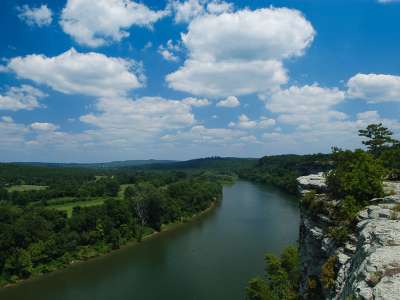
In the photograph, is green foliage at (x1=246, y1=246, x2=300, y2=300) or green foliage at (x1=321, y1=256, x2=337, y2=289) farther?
green foliage at (x1=246, y1=246, x2=300, y2=300)

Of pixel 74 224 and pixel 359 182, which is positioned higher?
pixel 359 182

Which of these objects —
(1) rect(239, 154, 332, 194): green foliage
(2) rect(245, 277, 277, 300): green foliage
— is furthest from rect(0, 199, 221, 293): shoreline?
(1) rect(239, 154, 332, 194): green foliage

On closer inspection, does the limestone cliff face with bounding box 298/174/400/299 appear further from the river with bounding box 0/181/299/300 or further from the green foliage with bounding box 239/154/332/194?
the green foliage with bounding box 239/154/332/194

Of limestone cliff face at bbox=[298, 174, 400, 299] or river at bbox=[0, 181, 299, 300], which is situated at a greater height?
limestone cliff face at bbox=[298, 174, 400, 299]

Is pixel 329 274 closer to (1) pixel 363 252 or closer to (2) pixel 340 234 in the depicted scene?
(2) pixel 340 234

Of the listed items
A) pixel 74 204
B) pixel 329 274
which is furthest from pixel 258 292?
pixel 74 204

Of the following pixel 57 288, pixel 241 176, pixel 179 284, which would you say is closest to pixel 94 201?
pixel 57 288
